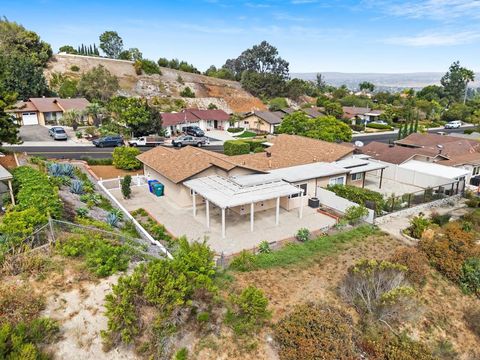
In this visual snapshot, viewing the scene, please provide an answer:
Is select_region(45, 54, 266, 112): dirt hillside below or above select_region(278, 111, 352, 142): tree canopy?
above

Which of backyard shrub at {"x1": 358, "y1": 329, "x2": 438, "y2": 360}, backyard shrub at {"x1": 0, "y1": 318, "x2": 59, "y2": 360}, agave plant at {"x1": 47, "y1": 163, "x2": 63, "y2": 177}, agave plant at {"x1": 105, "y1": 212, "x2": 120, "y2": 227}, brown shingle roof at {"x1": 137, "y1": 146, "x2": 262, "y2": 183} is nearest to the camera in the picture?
backyard shrub at {"x1": 0, "y1": 318, "x2": 59, "y2": 360}

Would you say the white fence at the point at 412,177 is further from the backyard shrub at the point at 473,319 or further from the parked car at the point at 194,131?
the parked car at the point at 194,131

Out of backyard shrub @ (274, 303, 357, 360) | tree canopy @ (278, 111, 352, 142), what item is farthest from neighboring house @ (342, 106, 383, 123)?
backyard shrub @ (274, 303, 357, 360)

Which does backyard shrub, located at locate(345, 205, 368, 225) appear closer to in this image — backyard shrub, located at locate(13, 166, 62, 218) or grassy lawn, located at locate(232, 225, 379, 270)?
grassy lawn, located at locate(232, 225, 379, 270)

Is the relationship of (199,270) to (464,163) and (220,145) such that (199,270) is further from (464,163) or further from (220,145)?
(220,145)

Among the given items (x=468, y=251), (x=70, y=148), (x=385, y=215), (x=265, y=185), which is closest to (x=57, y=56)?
(x=70, y=148)
